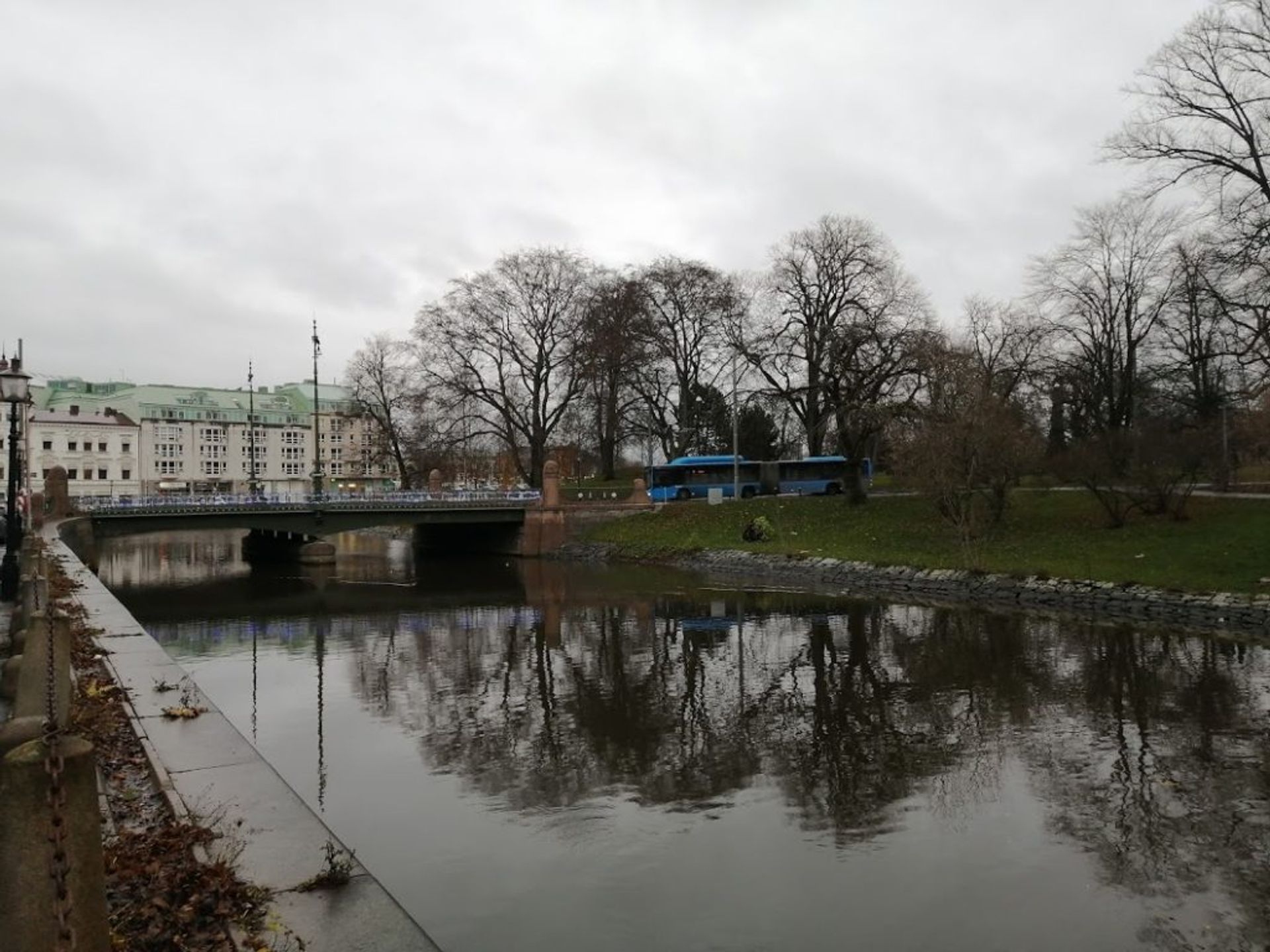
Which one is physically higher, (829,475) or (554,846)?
(829,475)

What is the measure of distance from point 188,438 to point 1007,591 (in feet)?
362

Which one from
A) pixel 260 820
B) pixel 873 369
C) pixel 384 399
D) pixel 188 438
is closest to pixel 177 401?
pixel 188 438

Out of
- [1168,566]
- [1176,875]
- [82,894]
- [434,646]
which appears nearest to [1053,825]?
[1176,875]

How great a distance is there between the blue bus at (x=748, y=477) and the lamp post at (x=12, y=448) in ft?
124

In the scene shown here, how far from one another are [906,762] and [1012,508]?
29.1 meters

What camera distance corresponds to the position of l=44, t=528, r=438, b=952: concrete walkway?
4941mm

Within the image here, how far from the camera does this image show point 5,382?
53.0 feet

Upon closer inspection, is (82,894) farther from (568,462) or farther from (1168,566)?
(568,462)

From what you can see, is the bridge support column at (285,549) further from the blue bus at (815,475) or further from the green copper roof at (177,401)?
the green copper roof at (177,401)

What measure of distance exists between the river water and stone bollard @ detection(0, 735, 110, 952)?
3.36 metres

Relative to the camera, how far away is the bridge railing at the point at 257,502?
136ft

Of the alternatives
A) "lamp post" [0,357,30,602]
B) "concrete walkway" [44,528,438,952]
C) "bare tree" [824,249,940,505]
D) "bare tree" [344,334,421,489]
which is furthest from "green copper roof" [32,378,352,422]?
"concrete walkway" [44,528,438,952]

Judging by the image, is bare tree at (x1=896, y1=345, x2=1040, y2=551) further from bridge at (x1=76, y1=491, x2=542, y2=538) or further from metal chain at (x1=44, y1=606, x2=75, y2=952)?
metal chain at (x1=44, y1=606, x2=75, y2=952)

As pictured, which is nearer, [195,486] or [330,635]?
[330,635]
